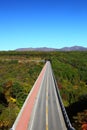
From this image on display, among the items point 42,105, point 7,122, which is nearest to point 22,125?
point 7,122

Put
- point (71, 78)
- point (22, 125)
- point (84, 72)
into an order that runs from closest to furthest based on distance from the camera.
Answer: point (22, 125) → point (71, 78) → point (84, 72)

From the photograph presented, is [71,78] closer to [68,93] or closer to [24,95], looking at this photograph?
[68,93]

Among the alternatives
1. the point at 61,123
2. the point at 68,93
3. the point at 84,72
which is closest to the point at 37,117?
the point at 61,123

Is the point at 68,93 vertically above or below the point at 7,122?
below

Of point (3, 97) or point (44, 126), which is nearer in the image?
point (44, 126)

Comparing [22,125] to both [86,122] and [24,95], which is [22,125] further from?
[24,95]

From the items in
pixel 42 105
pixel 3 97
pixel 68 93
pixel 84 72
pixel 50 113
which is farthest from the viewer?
pixel 84 72

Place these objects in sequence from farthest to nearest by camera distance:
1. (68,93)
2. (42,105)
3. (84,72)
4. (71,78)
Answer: (84,72) → (71,78) → (68,93) → (42,105)

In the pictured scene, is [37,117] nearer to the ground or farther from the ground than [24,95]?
farther from the ground

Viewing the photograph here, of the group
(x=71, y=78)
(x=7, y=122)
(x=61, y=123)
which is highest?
(x=61, y=123)
